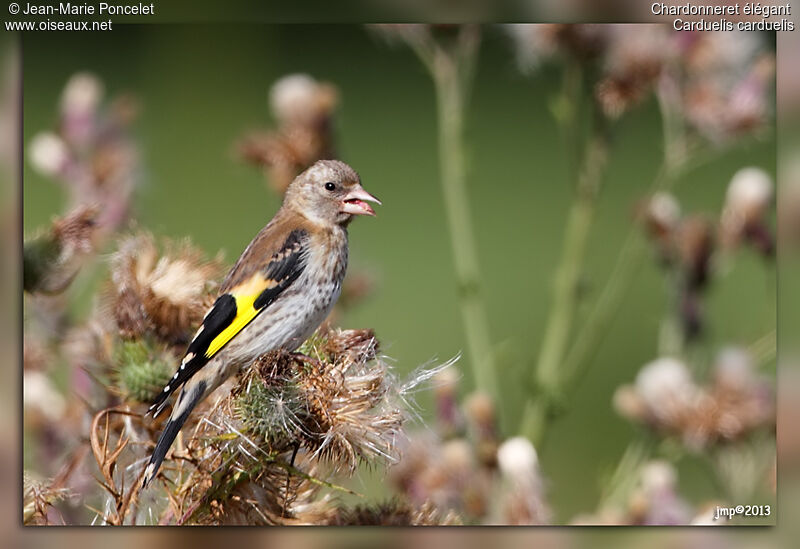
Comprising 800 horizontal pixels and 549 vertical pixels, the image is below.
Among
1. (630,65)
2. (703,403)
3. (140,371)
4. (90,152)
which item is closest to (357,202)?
(140,371)

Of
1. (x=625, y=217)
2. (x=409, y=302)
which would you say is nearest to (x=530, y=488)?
(x=409, y=302)

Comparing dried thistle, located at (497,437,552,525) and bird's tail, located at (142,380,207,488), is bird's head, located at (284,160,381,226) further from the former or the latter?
dried thistle, located at (497,437,552,525)

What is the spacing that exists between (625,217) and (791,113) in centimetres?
69

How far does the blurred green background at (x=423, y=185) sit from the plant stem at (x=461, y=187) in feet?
0.19

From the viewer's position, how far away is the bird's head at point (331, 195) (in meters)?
3.04

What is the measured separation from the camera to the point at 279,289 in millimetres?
2836

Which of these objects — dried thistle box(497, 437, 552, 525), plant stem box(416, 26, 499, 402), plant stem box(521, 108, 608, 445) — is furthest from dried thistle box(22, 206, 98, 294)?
plant stem box(521, 108, 608, 445)

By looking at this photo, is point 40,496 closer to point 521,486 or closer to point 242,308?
point 242,308

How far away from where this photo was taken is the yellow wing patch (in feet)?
8.78

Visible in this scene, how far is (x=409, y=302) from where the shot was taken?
3.70 metres

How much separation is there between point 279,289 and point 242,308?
0.14 metres

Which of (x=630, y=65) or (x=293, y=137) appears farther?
(x=630, y=65)

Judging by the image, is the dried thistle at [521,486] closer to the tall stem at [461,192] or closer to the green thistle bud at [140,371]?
the tall stem at [461,192]

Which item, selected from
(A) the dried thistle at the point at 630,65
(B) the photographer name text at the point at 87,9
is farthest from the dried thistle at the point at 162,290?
(A) the dried thistle at the point at 630,65
